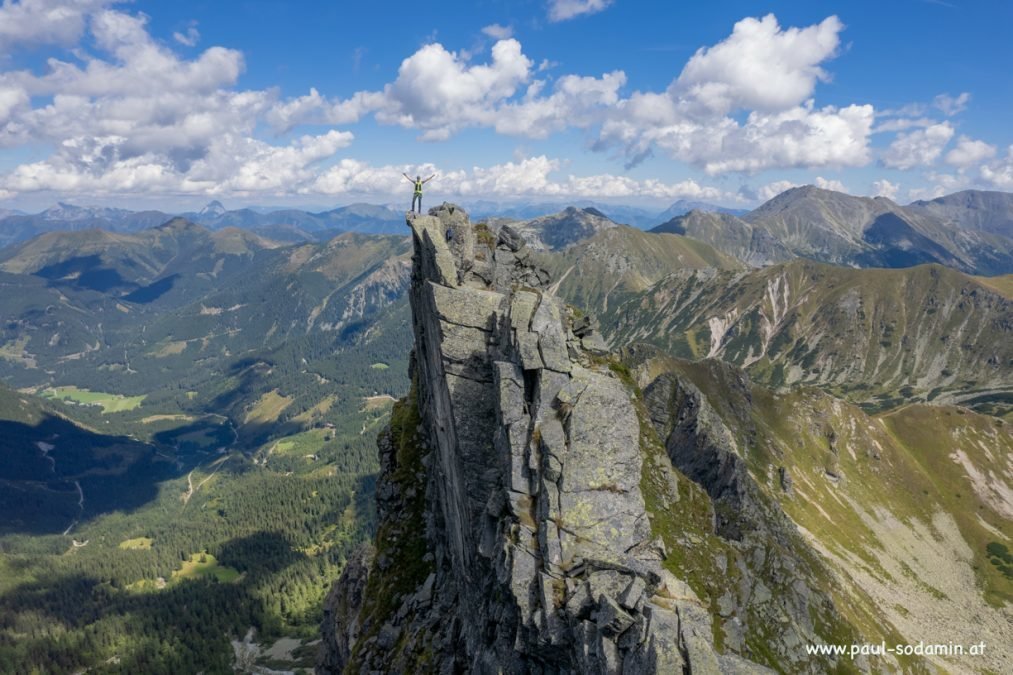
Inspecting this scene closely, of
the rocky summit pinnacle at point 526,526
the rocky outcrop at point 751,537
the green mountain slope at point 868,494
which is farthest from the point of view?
the green mountain slope at point 868,494

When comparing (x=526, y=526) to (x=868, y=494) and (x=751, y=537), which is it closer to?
(x=751, y=537)

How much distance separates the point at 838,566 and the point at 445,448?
129m

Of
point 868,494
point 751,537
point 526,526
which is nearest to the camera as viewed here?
point 526,526

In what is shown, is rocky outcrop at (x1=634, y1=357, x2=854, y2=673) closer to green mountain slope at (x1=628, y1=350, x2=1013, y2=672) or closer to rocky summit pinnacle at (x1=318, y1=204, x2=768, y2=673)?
green mountain slope at (x1=628, y1=350, x2=1013, y2=672)

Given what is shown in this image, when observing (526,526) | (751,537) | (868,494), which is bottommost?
(868,494)

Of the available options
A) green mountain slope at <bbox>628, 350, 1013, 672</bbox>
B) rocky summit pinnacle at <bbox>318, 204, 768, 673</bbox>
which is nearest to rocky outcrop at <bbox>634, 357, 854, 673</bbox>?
green mountain slope at <bbox>628, 350, 1013, 672</bbox>

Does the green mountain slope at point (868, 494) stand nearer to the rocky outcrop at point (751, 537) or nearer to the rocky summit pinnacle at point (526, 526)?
the rocky outcrop at point (751, 537)

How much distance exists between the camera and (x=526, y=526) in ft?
106

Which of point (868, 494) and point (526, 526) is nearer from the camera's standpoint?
point (526, 526)

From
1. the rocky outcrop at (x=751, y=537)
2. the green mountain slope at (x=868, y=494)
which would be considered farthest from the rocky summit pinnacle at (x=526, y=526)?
the green mountain slope at (x=868, y=494)

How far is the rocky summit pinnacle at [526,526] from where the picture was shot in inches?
1054

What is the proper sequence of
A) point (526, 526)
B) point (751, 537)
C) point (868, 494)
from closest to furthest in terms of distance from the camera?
point (526, 526) → point (751, 537) → point (868, 494)

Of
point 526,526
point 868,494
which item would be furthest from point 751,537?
point 868,494

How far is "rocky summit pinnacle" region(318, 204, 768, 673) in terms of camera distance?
26.8 meters
